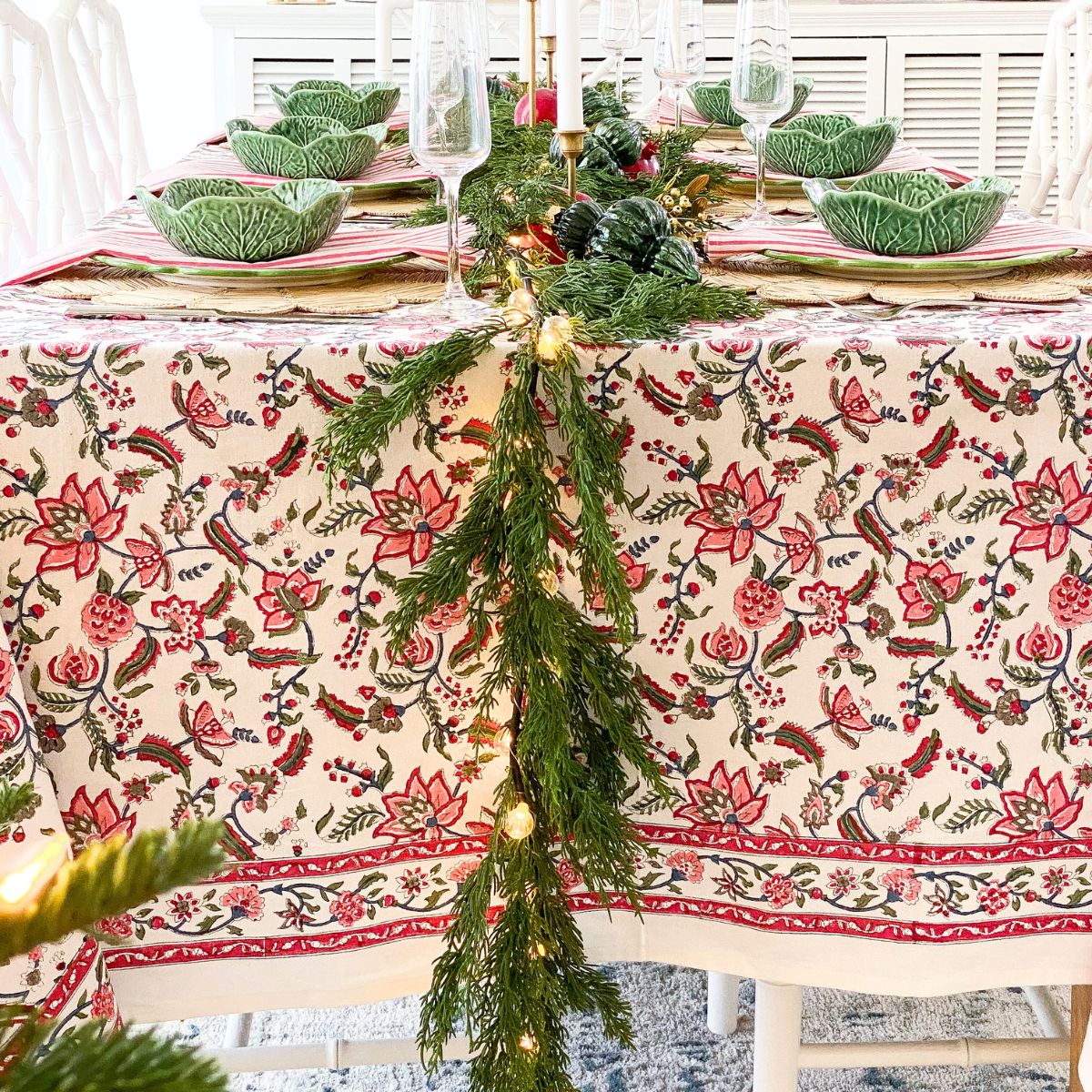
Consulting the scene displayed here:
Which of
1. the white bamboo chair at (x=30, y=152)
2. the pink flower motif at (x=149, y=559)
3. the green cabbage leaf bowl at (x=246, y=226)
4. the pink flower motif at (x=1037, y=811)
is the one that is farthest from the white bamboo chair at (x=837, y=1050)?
the white bamboo chair at (x=30, y=152)

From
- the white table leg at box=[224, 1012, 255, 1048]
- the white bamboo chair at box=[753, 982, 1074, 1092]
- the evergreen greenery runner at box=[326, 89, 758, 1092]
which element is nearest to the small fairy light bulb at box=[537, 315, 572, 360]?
the evergreen greenery runner at box=[326, 89, 758, 1092]

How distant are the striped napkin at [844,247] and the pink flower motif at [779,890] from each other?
0.48 metres

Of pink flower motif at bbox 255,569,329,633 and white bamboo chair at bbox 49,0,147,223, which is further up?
white bamboo chair at bbox 49,0,147,223

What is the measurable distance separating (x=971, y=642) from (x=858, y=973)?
25cm

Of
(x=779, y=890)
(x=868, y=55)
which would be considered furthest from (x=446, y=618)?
(x=868, y=55)

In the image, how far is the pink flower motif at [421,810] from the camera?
881mm

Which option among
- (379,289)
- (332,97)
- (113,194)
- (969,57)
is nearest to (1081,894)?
(379,289)

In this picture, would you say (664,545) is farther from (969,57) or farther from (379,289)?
(969,57)

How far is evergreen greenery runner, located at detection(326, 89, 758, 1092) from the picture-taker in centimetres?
78

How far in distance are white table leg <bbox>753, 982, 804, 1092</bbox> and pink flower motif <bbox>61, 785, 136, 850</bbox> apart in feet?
1.67

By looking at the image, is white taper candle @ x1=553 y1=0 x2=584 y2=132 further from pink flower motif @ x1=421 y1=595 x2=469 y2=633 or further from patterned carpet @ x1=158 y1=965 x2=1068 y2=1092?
patterned carpet @ x1=158 y1=965 x2=1068 y2=1092

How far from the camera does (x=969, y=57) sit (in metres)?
3.36

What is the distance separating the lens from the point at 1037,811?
0.88m

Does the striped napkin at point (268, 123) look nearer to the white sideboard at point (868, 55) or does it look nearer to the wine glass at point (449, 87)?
the wine glass at point (449, 87)
